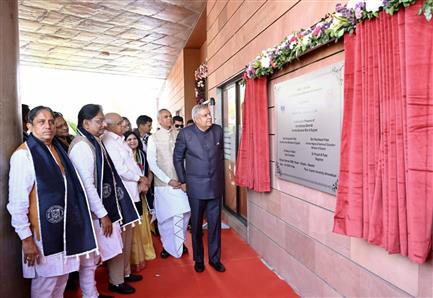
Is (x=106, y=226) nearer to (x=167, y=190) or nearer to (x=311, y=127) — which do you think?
(x=167, y=190)

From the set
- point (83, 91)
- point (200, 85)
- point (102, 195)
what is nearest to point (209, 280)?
point (102, 195)

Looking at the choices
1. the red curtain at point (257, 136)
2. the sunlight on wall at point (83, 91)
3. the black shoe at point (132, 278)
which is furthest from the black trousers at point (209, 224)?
the sunlight on wall at point (83, 91)

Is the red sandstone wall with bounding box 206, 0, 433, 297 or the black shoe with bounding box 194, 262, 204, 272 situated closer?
the red sandstone wall with bounding box 206, 0, 433, 297

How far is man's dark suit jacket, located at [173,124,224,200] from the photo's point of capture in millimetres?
3027

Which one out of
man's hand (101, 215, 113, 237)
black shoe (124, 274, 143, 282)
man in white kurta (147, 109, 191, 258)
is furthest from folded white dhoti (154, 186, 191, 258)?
man's hand (101, 215, 113, 237)

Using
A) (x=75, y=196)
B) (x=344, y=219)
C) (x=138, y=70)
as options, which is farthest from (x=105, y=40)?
(x=344, y=219)

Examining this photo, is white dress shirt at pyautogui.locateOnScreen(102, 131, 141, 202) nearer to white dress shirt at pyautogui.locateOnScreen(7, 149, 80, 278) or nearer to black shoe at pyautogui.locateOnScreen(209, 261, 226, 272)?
white dress shirt at pyautogui.locateOnScreen(7, 149, 80, 278)

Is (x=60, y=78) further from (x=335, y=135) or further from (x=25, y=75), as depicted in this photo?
(x=335, y=135)

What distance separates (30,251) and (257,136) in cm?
207

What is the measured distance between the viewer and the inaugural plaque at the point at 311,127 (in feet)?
6.77

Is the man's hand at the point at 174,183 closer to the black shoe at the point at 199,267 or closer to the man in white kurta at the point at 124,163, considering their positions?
the man in white kurta at the point at 124,163

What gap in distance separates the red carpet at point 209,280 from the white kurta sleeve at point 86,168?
98cm

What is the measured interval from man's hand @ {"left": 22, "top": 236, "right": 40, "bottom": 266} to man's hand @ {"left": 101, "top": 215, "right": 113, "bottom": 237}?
480 millimetres

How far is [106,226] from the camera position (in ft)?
7.54
